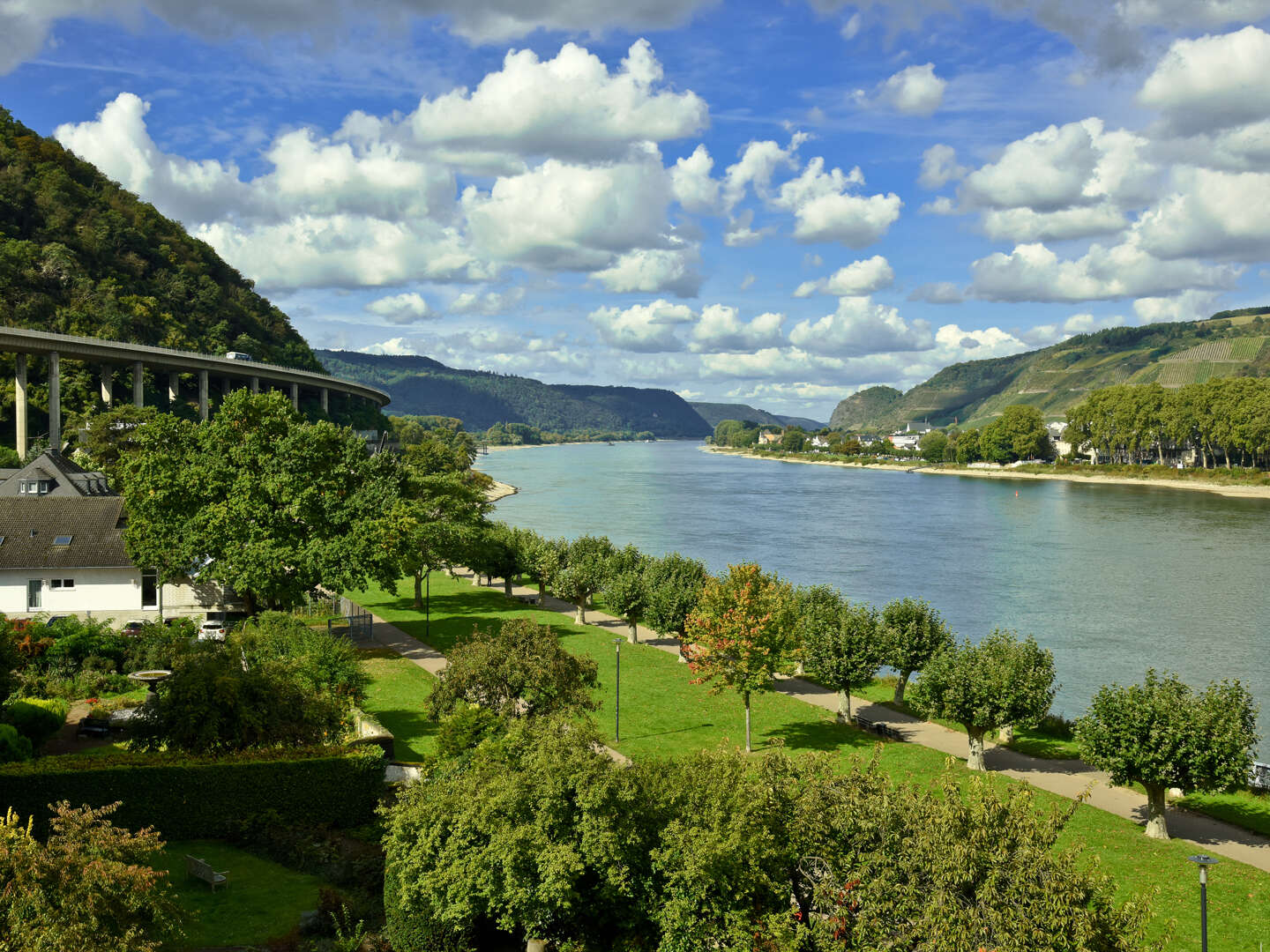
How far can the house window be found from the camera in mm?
45875

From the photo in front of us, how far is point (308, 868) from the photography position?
20.9m

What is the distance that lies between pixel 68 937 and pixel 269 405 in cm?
3856

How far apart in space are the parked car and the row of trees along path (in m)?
7.25

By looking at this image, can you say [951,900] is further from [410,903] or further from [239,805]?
[239,805]

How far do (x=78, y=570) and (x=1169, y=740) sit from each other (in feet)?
148

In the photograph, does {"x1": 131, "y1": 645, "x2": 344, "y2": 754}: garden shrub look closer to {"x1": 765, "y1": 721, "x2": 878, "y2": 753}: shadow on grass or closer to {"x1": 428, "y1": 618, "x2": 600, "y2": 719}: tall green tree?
{"x1": 428, "y1": 618, "x2": 600, "y2": 719}: tall green tree

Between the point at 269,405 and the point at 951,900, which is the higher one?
the point at 269,405

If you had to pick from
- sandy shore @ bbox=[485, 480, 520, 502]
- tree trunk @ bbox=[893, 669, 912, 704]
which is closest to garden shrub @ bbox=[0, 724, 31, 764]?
tree trunk @ bbox=[893, 669, 912, 704]

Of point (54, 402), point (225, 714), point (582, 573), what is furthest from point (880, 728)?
point (54, 402)

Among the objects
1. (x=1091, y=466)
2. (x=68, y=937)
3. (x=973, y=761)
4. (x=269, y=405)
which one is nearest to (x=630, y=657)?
(x=973, y=761)

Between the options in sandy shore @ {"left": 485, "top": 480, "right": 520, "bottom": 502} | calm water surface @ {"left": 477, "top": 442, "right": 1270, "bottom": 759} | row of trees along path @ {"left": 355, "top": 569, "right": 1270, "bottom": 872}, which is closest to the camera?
row of trees along path @ {"left": 355, "top": 569, "right": 1270, "bottom": 872}

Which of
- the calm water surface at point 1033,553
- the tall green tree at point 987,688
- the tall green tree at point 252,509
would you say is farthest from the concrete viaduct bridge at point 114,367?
the tall green tree at point 987,688

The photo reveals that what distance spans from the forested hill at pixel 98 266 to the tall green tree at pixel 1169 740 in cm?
10793

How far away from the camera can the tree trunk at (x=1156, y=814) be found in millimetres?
24984
